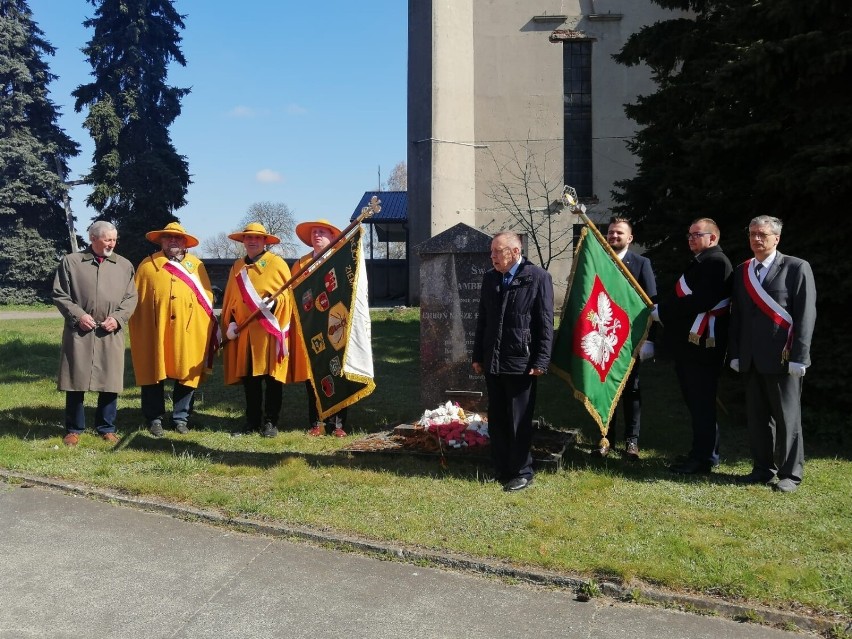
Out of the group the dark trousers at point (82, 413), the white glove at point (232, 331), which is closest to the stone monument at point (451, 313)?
the white glove at point (232, 331)

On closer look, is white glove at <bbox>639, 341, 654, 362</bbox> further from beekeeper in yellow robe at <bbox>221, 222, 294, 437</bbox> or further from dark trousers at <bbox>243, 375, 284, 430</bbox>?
dark trousers at <bbox>243, 375, 284, 430</bbox>

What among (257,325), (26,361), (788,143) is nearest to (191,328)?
(257,325)

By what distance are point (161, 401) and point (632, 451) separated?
498cm

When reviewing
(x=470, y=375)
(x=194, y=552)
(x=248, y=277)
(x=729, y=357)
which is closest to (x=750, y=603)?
(x=729, y=357)

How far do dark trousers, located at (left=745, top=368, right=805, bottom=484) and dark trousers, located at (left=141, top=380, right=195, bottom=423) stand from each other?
224 inches

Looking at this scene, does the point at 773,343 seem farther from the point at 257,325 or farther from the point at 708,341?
the point at 257,325

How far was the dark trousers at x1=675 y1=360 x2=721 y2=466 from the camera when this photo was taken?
642cm

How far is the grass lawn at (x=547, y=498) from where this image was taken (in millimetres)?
4488

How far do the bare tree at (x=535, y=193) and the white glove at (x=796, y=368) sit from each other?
58.3ft

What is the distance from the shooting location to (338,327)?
7906 millimetres

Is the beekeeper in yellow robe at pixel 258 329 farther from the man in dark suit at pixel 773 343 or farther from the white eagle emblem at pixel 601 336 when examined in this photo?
the man in dark suit at pixel 773 343

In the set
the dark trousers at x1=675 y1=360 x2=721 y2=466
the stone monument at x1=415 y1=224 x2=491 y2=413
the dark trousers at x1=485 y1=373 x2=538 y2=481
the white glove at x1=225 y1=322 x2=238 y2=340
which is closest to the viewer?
the dark trousers at x1=485 y1=373 x2=538 y2=481

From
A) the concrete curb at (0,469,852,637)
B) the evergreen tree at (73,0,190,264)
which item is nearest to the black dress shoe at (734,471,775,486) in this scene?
the concrete curb at (0,469,852,637)

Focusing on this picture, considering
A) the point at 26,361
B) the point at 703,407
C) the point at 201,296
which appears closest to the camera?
the point at 703,407
